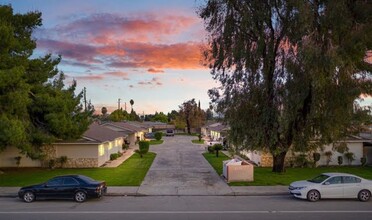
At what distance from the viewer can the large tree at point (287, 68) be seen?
27.1 meters

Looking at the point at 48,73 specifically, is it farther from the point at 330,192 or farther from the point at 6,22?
the point at 330,192

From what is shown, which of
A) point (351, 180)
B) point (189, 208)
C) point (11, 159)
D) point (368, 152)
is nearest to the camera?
point (189, 208)

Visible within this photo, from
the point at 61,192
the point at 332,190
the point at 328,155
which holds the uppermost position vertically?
the point at 328,155

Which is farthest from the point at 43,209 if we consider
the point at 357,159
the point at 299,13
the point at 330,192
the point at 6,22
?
the point at 357,159

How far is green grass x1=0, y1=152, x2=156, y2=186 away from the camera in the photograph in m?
29.6

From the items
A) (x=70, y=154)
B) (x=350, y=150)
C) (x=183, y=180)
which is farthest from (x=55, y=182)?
(x=350, y=150)

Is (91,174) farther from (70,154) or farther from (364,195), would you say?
(364,195)

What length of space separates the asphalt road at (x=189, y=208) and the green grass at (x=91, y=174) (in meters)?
5.70

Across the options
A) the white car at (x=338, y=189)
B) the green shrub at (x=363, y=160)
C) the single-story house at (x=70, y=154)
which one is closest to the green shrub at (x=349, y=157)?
the green shrub at (x=363, y=160)

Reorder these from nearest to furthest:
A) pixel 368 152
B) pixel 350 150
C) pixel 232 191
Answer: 1. pixel 232 191
2. pixel 350 150
3. pixel 368 152

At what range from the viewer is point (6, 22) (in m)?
31.7

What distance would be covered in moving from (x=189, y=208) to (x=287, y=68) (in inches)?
536

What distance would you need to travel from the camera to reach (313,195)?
22.0m

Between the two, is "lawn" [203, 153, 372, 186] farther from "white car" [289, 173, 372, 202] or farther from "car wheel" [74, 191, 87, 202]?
"car wheel" [74, 191, 87, 202]
